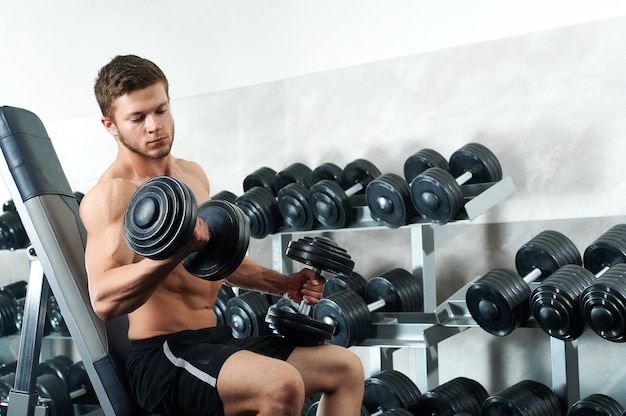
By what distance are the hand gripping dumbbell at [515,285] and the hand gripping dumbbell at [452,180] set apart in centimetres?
30

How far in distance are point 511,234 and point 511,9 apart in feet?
3.05

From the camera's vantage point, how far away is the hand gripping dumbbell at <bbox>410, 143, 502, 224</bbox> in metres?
2.70

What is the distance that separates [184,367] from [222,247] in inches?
12.0

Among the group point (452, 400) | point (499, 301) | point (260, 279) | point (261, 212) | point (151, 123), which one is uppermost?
point (151, 123)

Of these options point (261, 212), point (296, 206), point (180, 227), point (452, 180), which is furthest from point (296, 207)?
point (180, 227)

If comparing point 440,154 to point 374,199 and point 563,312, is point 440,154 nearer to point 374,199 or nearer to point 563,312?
point 374,199

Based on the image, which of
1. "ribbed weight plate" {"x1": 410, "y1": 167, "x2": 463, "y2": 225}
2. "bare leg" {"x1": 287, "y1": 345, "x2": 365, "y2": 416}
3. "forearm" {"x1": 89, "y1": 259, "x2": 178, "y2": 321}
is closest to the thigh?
"bare leg" {"x1": 287, "y1": 345, "x2": 365, "y2": 416}

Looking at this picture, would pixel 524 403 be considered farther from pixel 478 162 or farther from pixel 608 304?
pixel 478 162

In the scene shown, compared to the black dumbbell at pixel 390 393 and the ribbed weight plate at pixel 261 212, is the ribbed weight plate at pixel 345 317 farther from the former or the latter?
the ribbed weight plate at pixel 261 212

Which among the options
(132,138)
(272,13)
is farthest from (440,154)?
(132,138)

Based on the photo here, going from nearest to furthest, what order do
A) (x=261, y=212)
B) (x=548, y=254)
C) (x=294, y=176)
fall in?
(x=548, y=254)
(x=261, y=212)
(x=294, y=176)

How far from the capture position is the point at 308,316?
1.77 metres

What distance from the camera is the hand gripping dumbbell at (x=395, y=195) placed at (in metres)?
2.83

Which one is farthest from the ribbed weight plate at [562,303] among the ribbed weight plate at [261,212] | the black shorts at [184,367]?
the ribbed weight plate at [261,212]
